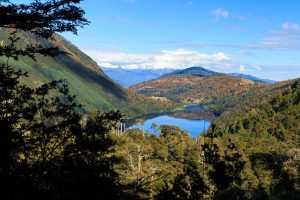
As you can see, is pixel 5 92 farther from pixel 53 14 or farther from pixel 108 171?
pixel 108 171

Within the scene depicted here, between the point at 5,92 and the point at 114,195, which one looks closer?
the point at 5,92

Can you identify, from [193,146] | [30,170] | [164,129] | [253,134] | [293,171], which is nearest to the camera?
[30,170]

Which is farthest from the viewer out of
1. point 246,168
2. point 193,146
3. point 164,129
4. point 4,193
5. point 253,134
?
point 253,134

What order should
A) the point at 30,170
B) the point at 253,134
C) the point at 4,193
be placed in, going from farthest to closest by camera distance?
the point at 253,134
the point at 30,170
the point at 4,193

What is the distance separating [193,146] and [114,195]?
81771mm

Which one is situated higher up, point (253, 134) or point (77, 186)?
point (77, 186)

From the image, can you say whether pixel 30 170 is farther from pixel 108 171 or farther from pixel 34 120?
pixel 108 171

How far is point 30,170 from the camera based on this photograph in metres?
11.9

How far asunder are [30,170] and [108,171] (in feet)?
10.7

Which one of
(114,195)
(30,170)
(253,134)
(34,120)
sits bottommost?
(253,134)

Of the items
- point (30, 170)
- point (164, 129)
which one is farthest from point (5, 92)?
point (164, 129)

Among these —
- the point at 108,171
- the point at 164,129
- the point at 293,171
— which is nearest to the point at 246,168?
the point at 293,171

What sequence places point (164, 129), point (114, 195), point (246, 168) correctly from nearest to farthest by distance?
1. point (114, 195)
2. point (246, 168)
3. point (164, 129)

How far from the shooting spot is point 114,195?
13617 mm
